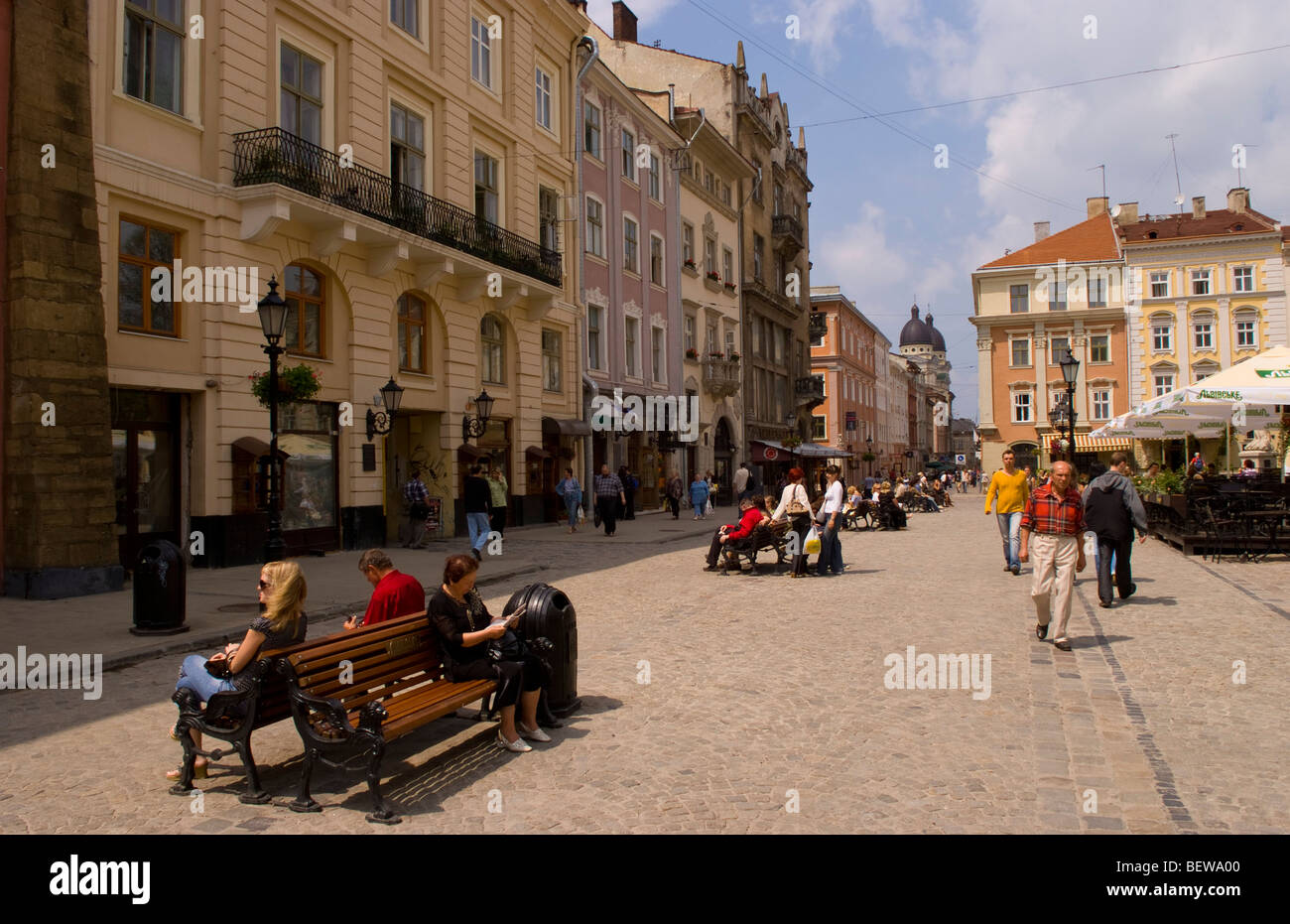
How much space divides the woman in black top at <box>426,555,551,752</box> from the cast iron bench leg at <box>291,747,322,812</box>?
1.20m

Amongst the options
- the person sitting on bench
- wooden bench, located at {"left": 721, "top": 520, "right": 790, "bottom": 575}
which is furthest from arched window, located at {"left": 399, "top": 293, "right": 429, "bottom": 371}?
wooden bench, located at {"left": 721, "top": 520, "right": 790, "bottom": 575}

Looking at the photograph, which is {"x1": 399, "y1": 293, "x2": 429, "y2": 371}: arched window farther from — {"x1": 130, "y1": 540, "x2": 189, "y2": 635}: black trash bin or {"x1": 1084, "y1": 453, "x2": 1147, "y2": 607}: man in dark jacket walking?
{"x1": 1084, "y1": 453, "x2": 1147, "y2": 607}: man in dark jacket walking

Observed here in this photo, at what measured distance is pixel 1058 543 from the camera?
29.0ft

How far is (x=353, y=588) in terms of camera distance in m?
13.2

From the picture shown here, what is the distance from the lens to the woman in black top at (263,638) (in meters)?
5.21

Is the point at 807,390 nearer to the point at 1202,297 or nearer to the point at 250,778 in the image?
the point at 1202,297

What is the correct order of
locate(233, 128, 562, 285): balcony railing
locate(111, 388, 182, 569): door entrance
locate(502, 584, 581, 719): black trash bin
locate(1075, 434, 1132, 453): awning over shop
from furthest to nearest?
locate(1075, 434, 1132, 453): awning over shop
locate(233, 128, 562, 285): balcony railing
locate(111, 388, 182, 569): door entrance
locate(502, 584, 581, 719): black trash bin

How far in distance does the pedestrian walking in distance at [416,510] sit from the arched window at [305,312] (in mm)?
3042

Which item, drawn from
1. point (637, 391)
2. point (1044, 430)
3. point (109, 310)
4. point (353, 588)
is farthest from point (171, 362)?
point (1044, 430)

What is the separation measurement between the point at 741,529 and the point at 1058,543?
6810 mm

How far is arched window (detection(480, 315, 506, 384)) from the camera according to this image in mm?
24141
